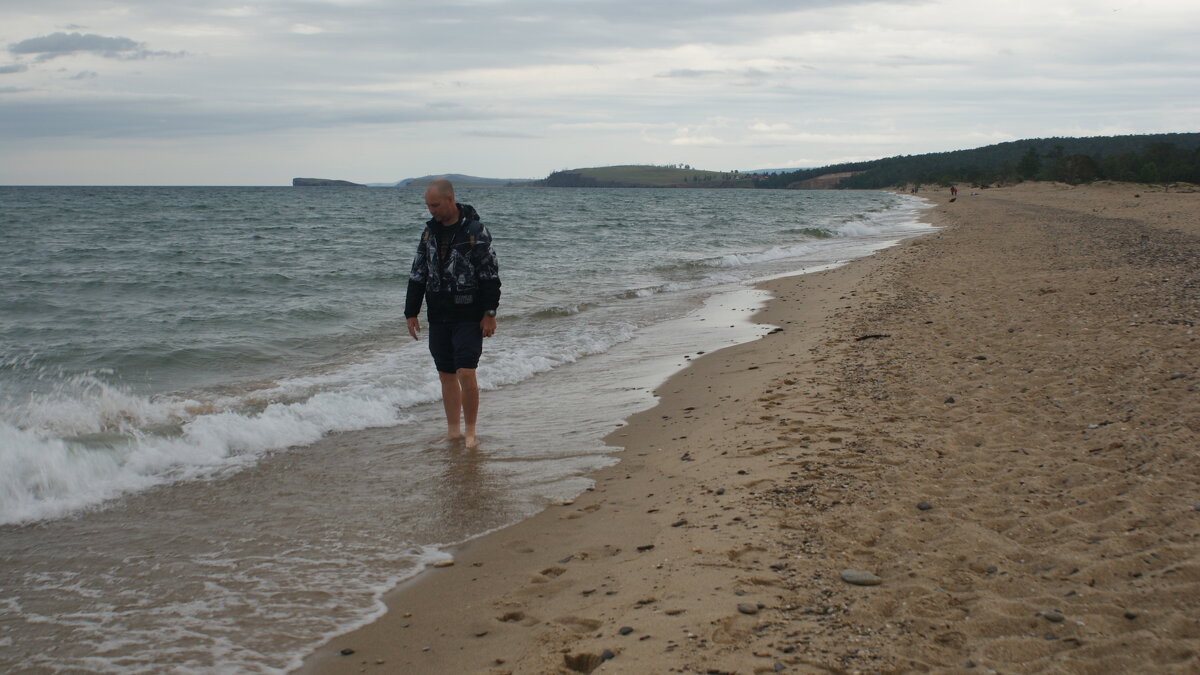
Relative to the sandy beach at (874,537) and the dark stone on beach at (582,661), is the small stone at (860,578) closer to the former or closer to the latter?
the sandy beach at (874,537)

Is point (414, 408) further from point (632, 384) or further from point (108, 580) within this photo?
point (108, 580)

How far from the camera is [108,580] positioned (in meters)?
3.83

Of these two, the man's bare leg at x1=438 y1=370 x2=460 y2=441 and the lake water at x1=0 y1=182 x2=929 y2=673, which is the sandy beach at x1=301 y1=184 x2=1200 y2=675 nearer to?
the lake water at x1=0 y1=182 x2=929 y2=673

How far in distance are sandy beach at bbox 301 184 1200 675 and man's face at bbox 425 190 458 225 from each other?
6.70ft

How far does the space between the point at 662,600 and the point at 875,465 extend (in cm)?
184

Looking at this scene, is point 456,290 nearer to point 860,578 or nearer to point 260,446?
point 260,446

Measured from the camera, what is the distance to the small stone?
3.12 metres

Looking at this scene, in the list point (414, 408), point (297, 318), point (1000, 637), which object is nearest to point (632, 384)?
point (414, 408)

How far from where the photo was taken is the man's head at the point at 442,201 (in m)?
5.52

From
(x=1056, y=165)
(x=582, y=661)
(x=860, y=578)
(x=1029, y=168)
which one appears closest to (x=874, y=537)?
(x=860, y=578)

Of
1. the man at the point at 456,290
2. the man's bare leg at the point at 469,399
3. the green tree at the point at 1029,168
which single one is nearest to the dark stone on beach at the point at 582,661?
the man at the point at 456,290

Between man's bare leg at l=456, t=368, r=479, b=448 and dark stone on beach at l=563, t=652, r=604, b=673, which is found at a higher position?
man's bare leg at l=456, t=368, r=479, b=448

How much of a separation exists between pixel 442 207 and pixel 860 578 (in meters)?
3.72

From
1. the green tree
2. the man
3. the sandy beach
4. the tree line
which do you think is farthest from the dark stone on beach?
the green tree
